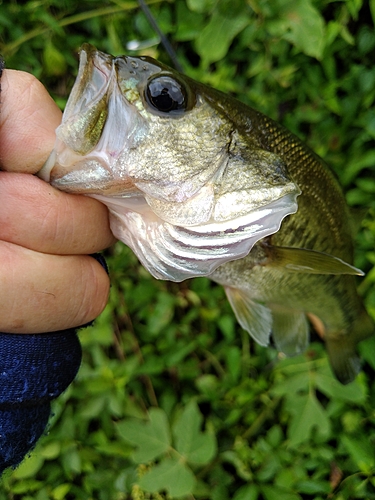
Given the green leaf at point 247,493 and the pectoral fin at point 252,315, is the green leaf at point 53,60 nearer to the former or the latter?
the pectoral fin at point 252,315

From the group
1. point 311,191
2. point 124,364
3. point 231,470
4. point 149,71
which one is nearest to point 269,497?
point 231,470

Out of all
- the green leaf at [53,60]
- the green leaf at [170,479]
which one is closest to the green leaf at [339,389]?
the green leaf at [170,479]

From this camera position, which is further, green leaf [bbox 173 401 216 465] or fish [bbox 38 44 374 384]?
green leaf [bbox 173 401 216 465]

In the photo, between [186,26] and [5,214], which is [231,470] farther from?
[186,26]

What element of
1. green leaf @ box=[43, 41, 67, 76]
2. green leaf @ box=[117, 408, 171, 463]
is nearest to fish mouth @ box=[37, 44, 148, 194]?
green leaf @ box=[117, 408, 171, 463]

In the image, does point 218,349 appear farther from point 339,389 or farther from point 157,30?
point 157,30

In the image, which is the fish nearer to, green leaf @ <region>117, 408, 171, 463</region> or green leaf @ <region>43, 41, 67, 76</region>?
green leaf @ <region>117, 408, 171, 463</region>

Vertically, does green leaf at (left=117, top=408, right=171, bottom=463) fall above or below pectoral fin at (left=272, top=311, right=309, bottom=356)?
below
